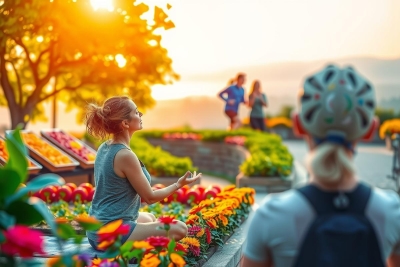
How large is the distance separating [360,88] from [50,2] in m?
10.4

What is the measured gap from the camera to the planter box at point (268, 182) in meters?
12.3

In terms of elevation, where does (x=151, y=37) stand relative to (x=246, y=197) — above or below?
above

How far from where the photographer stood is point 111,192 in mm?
5484

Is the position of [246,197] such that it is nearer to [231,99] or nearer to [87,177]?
[87,177]

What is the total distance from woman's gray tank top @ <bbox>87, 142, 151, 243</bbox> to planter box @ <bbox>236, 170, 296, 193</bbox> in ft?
22.4

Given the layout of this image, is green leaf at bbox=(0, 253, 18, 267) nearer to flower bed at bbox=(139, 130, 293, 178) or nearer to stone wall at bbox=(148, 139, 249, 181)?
flower bed at bbox=(139, 130, 293, 178)

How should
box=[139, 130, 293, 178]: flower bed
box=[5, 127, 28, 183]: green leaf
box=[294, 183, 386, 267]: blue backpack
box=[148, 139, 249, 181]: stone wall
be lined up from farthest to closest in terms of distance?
box=[148, 139, 249, 181]: stone wall, box=[139, 130, 293, 178]: flower bed, box=[5, 127, 28, 183]: green leaf, box=[294, 183, 386, 267]: blue backpack

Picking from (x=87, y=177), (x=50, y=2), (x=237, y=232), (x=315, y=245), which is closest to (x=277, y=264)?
(x=315, y=245)

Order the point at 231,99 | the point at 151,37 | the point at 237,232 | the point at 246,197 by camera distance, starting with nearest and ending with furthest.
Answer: the point at 237,232
the point at 246,197
the point at 151,37
the point at 231,99

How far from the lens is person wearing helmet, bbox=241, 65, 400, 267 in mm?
2633

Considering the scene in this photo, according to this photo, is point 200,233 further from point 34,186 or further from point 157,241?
point 34,186

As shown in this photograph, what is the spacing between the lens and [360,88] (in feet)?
8.90

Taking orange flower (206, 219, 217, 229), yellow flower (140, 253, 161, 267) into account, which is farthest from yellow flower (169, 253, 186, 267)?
orange flower (206, 219, 217, 229)

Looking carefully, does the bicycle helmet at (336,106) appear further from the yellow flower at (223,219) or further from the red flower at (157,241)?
the yellow flower at (223,219)
